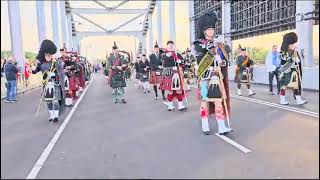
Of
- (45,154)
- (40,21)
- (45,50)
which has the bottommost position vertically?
(45,154)

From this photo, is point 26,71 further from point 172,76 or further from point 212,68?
point 212,68

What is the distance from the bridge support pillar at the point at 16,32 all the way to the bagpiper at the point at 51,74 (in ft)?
42.2

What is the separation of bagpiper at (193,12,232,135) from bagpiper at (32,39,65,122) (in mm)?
3821

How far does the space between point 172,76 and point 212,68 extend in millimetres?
4420

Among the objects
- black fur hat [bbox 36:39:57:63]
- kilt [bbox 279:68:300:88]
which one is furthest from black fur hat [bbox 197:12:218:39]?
kilt [bbox 279:68:300:88]

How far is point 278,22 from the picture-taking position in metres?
21.3

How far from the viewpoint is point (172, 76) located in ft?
40.4

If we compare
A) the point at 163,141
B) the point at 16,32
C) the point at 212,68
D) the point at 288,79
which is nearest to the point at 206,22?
the point at 212,68

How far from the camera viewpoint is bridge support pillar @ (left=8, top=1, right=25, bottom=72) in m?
22.6

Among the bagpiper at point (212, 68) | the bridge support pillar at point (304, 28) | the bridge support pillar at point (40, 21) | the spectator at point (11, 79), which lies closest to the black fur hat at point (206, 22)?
the bagpiper at point (212, 68)

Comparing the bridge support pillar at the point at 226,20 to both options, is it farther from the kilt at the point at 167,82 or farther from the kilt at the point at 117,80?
the kilt at the point at 167,82

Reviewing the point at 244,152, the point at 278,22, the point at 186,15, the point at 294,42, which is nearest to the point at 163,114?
the point at 294,42

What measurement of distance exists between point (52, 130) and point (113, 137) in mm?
1771

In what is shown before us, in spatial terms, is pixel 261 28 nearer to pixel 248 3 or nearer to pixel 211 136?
pixel 248 3
